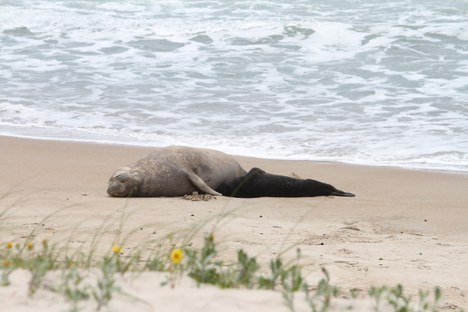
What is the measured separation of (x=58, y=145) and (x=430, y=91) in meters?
5.87

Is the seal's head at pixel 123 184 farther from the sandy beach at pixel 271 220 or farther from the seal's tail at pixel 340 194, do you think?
the seal's tail at pixel 340 194

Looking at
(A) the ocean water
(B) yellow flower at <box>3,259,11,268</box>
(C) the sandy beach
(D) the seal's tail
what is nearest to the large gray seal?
(C) the sandy beach

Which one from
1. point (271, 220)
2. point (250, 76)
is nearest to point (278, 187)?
point (271, 220)

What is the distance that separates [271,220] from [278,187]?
112 cm

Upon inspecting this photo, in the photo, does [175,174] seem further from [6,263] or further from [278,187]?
[6,263]

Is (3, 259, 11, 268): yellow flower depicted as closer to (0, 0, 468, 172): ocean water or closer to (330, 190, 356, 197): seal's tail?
(330, 190, 356, 197): seal's tail

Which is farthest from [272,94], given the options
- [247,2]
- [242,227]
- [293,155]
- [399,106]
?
[247,2]

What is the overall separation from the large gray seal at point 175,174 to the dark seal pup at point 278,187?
0.30 metres

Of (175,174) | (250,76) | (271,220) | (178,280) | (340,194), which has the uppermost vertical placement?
(250,76)

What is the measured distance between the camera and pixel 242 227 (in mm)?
6227

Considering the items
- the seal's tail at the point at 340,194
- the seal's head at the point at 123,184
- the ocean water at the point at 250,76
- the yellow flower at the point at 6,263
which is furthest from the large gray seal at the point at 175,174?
the yellow flower at the point at 6,263

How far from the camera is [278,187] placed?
7.82 m

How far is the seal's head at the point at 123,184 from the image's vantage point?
7.53 metres

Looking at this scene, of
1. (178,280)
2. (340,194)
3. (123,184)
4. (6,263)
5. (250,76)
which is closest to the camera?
(6,263)
